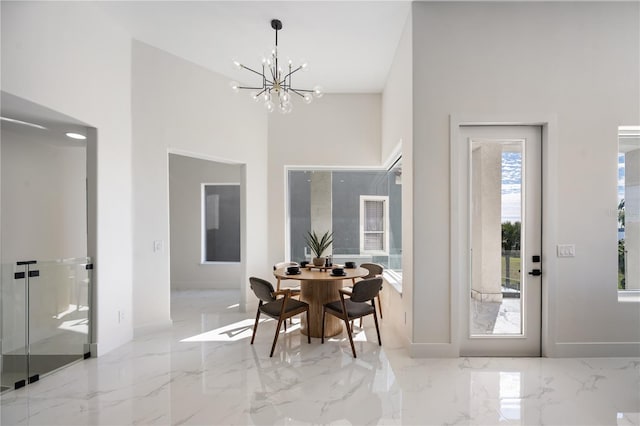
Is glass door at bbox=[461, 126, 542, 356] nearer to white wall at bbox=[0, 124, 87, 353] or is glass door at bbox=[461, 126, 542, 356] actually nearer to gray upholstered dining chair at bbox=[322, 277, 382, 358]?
gray upholstered dining chair at bbox=[322, 277, 382, 358]

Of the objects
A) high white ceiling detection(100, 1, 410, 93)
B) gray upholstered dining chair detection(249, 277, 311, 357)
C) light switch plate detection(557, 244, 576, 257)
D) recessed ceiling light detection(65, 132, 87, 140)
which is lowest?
gray upholstered dining chair detection(249, 277, 311, 357)

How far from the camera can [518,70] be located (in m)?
2.95

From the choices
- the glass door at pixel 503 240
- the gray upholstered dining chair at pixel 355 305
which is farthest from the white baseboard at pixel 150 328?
the glass door at pixel 503 240

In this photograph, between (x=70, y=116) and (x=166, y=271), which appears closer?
(x=70, y=116)

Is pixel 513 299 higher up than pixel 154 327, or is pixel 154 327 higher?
pixel 513 299

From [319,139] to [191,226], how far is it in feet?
10.7

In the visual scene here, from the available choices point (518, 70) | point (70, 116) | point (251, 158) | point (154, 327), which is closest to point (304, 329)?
point (154, 327)

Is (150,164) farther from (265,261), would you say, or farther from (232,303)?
(232,303)

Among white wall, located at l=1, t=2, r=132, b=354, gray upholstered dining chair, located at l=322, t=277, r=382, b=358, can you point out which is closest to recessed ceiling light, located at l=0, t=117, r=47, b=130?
white wall, located at l=1, t=2, r=132, b=354

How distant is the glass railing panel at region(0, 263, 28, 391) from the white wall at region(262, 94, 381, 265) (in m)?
2.90

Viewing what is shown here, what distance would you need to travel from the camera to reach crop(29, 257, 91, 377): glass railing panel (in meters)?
2.76

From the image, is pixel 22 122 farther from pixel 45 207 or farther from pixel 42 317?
pixel 42 317

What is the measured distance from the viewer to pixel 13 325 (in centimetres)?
266

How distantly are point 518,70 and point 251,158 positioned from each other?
358 cm
